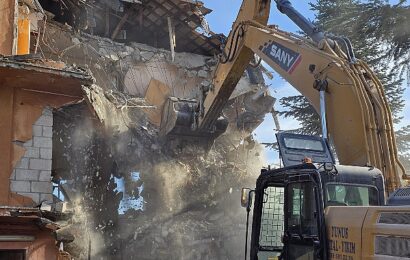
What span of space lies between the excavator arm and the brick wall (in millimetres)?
4040

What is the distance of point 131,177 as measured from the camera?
1365 cm

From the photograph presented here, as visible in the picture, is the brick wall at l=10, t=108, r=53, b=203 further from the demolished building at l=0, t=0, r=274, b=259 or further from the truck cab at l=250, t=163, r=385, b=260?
the truck cab at l=250, t=163, r=385, b=260

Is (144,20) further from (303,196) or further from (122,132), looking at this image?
(303,196)

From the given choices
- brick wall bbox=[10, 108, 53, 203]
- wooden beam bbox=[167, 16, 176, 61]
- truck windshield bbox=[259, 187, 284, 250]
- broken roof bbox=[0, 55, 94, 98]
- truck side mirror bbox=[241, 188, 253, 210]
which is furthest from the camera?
wooden beam bbox=[167, 16, 176, 61]

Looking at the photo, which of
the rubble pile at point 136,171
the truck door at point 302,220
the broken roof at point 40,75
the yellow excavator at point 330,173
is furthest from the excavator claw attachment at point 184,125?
the truck door at point 302,220

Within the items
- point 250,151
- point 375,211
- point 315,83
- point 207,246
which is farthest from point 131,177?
point 375,211

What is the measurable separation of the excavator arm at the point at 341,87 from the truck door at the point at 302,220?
126 centimetres

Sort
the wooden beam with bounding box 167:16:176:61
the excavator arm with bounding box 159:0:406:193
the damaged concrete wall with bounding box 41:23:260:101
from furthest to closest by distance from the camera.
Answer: the wooden beam with bounding box 167:16:176:61 < the damaged concrete wall with bounding box 41:23:260:101 < the excavator arm with bounding box 159:0:406:193

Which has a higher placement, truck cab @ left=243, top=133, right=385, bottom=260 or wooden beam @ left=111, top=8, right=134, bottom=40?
wooden beam @ left=111, top=8, right=134, bottom=40

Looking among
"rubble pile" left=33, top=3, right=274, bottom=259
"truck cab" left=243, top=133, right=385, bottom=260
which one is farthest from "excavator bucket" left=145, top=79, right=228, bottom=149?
"truck cab" left=243, top=133, right=385, bottom=260

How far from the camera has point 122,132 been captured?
1385 centimetres

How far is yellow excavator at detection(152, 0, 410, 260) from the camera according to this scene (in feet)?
13.8

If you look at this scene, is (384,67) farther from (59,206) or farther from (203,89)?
(59,206)

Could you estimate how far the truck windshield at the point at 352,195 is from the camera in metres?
4.91
